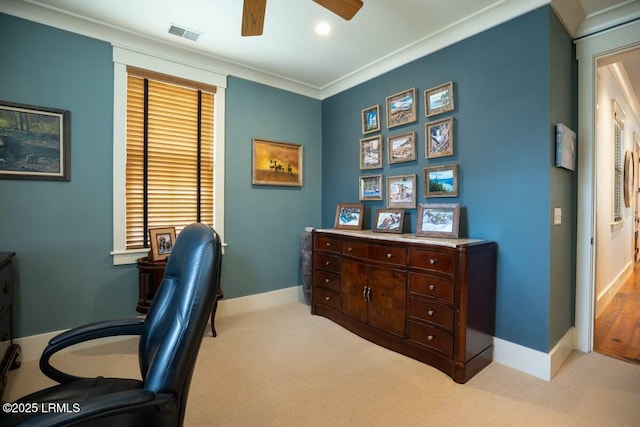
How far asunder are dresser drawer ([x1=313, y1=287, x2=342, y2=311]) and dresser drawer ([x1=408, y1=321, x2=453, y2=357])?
850mm

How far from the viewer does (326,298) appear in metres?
3.22

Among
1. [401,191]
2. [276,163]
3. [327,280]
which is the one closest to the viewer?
[401,191]

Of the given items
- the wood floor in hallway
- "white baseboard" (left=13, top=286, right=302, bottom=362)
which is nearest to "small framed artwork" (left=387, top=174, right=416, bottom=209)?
"white baseboard" (left=13, top=286, right=302, bottom=362)

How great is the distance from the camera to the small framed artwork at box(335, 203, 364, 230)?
3439mm

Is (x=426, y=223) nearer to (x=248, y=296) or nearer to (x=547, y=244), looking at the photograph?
(x=547, y=244)

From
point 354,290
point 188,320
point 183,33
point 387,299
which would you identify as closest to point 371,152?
point 354,290

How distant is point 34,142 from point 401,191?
312cm

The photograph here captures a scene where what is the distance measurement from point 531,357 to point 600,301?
1862mm

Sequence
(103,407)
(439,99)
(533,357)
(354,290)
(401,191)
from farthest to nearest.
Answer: (401,191)
(354,290)
(439,99)
(533,357)
(103,407)

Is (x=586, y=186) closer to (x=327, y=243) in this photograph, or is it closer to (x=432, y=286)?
(x=432, y=286)

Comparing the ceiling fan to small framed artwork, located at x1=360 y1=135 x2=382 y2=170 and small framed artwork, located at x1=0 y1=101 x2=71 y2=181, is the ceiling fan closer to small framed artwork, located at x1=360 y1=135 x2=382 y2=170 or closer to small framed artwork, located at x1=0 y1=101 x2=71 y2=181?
small framed artwork, located at x1=360 y1=135 x2=382 y2=170

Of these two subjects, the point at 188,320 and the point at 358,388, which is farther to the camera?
the point at 358,388

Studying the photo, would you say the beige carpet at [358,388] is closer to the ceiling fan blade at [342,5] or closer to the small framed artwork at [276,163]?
the small framed artwork at [276,163]

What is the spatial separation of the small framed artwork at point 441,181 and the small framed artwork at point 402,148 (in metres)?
0.26
